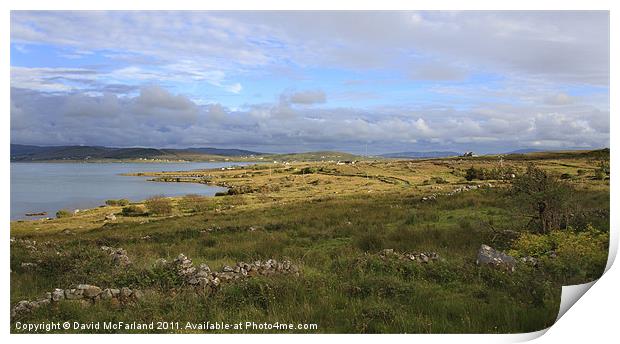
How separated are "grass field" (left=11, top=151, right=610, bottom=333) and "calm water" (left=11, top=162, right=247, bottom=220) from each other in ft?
0.75

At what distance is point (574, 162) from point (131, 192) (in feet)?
28.8

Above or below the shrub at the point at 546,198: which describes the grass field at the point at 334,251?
below

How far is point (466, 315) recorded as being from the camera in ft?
16.0

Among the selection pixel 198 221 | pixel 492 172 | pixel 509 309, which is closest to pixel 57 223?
pixel 198 221

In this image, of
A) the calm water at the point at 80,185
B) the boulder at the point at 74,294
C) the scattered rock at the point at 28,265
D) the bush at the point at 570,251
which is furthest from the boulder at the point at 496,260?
the scattered rock at the point at 28,265

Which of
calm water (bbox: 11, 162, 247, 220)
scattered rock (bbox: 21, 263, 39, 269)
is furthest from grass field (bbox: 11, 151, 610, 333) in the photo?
calm water (bbox: 11, 162, 247, 220)

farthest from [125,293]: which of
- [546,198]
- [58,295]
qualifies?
[546,198]

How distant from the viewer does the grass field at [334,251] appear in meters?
5.04

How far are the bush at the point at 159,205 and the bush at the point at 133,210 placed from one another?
16cm

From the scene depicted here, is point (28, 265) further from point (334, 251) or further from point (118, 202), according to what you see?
point (334, 251)

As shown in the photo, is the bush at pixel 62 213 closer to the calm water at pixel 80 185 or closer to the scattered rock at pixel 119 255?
the calm water at pixel 80 185

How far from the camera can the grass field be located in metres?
5.04

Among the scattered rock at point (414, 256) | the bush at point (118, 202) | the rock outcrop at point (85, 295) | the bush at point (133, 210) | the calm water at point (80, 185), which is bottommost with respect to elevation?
the rock outcrop at point (85, 295)

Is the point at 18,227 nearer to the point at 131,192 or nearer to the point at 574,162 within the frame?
the point at 131,192
